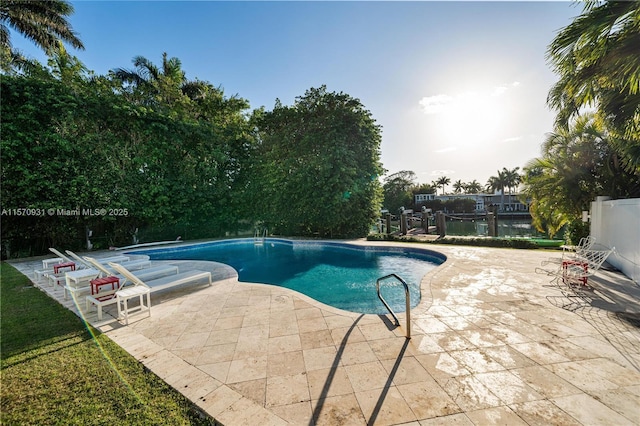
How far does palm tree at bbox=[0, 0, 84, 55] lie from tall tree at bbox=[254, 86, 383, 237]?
11358 millimetres

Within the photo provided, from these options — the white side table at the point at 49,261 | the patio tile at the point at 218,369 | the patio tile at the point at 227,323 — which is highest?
the white side table at the point at 49,261

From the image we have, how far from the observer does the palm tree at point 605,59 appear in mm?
3748

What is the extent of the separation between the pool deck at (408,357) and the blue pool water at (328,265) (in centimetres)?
152

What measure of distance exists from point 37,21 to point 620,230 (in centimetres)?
2381

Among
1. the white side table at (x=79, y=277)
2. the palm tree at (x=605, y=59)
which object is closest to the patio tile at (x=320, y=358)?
the white side table at (x=79, y=277)

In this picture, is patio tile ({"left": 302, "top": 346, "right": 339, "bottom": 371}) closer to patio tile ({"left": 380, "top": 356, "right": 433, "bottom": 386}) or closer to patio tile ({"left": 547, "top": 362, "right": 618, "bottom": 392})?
patio tile ({"left": 380, "top": 356, "right": 433, "bottom": 386})

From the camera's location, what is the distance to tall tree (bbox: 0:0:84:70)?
11.4 m

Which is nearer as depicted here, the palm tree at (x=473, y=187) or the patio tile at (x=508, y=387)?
the patio tile at (x=508, y=387)

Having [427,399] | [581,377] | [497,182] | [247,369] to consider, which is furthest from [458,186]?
[247,369]

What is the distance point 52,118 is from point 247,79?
9031 millimetres

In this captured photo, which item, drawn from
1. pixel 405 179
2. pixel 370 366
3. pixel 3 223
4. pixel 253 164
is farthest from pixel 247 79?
pixel 405 179

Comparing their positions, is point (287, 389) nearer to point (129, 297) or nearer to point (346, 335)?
point (346, 335)

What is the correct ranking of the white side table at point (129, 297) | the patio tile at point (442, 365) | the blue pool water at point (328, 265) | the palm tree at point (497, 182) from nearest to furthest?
1. the patio tile at point (442, 365)
2. the white side table at point (129, 297)
3. the blue pool water at point (328, 265)
4. the palm tree at point (497, 182)

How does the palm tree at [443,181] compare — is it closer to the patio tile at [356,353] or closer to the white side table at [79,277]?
the patio tile at [356,353]
